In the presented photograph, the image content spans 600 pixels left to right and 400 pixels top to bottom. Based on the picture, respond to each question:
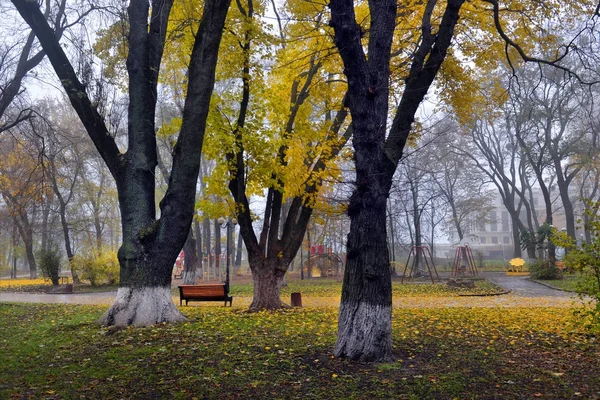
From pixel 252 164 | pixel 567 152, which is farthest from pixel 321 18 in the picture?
pixel 567 152

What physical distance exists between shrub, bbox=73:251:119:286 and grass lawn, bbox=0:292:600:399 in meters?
18.5

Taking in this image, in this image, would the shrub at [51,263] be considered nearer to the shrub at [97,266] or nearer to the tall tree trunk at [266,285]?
the shrub at [97,266]

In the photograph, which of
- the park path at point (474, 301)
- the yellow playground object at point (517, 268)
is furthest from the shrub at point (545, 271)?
the yellow playground object at point (517, 268)

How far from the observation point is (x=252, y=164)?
39.4 feet

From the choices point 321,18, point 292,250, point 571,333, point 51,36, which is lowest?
point 571,333

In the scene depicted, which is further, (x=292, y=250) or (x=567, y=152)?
(x=567, y=152)

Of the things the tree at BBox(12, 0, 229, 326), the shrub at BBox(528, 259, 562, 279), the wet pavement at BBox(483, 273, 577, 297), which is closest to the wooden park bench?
the tree at BBox(12, 0, 229, 326)

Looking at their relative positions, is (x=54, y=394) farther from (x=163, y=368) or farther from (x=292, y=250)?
(x=292, y=250)

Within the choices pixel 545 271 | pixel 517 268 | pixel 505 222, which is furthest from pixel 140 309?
pixel 505 222

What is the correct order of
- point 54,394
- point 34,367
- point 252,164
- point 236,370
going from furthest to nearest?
point 252,164 → point 34,367 → point 236,370 → point 54,394

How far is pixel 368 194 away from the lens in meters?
5.85

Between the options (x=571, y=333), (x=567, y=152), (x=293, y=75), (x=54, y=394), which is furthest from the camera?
(x=567, y=152)

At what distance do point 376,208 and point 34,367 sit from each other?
14.0 feet

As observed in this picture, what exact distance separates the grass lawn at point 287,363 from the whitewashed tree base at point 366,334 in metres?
0.18
